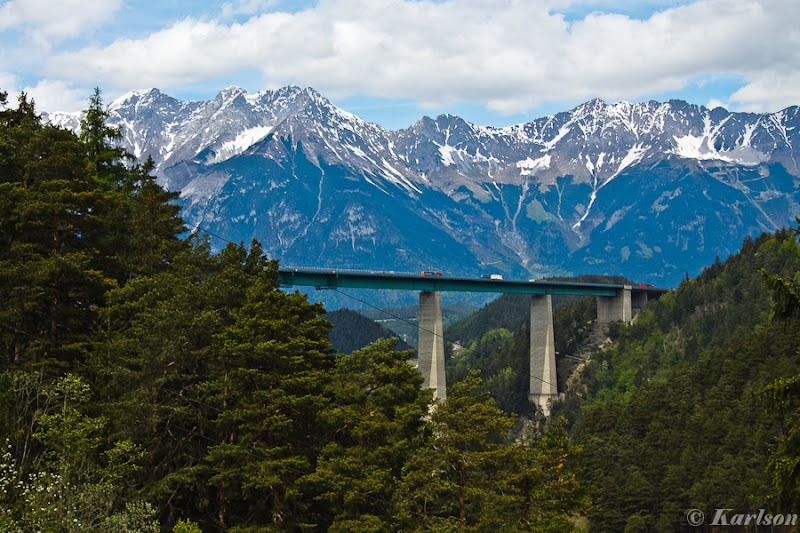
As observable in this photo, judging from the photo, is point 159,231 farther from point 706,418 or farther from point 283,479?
point 706,418

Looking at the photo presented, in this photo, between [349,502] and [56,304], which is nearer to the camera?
[349,502]

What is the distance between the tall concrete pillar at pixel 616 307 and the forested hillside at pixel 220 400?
120 meters

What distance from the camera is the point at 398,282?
121m

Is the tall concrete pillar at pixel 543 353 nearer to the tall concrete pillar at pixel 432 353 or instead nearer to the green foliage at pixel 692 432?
the green foliage at pixel 692 432

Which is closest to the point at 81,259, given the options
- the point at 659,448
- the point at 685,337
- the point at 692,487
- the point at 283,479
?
the point at 283,479

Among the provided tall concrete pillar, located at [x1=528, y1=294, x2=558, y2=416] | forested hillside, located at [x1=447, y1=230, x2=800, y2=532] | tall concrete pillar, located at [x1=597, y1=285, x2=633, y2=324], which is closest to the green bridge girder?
tall concrete pillar, located at [x1=528, y1=294, x2=558, y2=416]

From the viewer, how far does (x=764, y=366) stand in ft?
282

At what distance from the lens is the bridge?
110438mm

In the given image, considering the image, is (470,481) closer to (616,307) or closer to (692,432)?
(692,432)

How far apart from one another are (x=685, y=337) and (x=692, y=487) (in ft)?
249

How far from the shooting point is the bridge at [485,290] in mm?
110438

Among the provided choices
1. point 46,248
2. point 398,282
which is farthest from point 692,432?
point 46,248

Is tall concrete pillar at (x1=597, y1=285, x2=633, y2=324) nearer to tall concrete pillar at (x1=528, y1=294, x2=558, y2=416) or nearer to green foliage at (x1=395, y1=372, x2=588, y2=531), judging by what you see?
tall concrete pillar at (x1=528, y1=294, x2=558, y2=416)

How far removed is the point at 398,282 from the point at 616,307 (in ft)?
198
